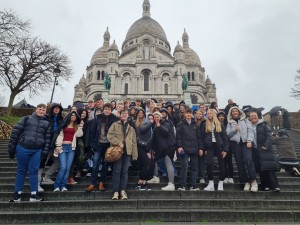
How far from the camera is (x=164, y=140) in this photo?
5617mm

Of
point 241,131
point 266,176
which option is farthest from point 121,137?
point 266,176

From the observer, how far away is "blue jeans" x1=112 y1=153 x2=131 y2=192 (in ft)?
16.1

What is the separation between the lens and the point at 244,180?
5.57 metres

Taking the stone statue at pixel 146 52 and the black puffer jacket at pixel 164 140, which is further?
the stone statue at pixel 146 52

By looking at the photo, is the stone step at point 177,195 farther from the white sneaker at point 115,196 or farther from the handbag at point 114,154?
the handbag at point 114,154

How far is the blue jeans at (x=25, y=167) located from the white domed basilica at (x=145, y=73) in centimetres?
2638

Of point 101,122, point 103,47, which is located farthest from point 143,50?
point 101,122

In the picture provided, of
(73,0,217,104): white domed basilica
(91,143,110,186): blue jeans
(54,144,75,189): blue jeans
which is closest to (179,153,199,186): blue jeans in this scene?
(91,143,110,186): blue jeans

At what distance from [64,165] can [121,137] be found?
4.78 ft

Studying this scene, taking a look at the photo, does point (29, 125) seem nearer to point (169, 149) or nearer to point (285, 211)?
point (169, 149)

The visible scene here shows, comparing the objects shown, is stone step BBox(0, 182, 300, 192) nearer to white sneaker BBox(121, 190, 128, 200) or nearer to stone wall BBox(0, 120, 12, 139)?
white sneaker BBox(121, 190, 128, 200)

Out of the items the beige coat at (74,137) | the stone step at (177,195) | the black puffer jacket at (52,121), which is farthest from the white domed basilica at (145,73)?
the stone step at (177,195)

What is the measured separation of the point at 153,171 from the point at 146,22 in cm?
5240

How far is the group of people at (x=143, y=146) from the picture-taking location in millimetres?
5004
